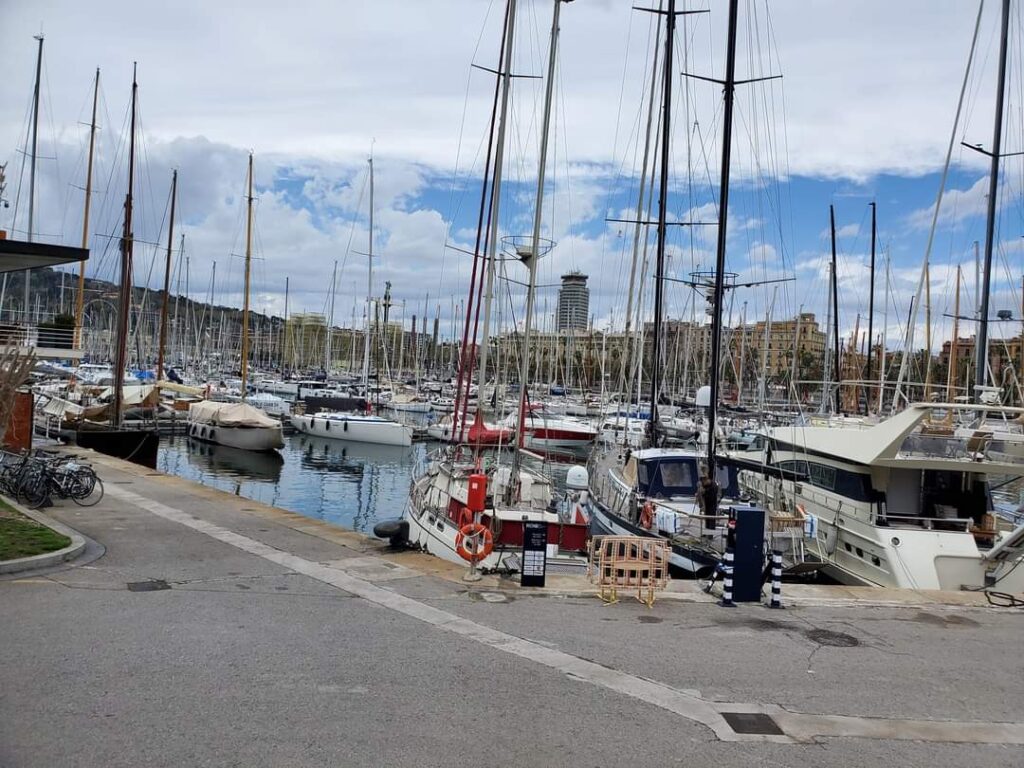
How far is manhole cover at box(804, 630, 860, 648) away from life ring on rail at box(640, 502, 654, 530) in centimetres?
657

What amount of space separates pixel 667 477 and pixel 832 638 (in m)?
8.76

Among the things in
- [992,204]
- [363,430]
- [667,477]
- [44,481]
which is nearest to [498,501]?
[667,477]

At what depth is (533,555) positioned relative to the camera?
12.3m

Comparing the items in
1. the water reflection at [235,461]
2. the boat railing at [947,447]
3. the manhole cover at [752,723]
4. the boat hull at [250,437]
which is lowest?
the water reflection at [235,461]

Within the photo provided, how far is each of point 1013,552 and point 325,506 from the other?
2420 cm

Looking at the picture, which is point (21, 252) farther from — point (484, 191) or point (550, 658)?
point (550, 658)

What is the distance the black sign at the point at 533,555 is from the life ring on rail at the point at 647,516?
5.30 m

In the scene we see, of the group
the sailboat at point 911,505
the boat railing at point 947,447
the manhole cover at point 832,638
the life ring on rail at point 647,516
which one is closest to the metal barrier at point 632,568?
the manhole cover at point 832,638

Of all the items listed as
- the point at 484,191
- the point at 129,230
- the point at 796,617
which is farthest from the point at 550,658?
the point at 129,230

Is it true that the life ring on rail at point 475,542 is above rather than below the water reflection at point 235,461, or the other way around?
above

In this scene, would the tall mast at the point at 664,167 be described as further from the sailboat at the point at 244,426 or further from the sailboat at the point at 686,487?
the sailboat at the point at 244,426

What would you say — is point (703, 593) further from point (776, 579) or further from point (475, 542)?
point (475, 542)

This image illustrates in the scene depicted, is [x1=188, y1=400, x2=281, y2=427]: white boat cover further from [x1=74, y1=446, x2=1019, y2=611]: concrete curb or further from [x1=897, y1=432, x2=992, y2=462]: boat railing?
[x1=897, y1=432, x2=992, y2=462]: boat railing

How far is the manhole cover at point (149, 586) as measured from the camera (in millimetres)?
10781
